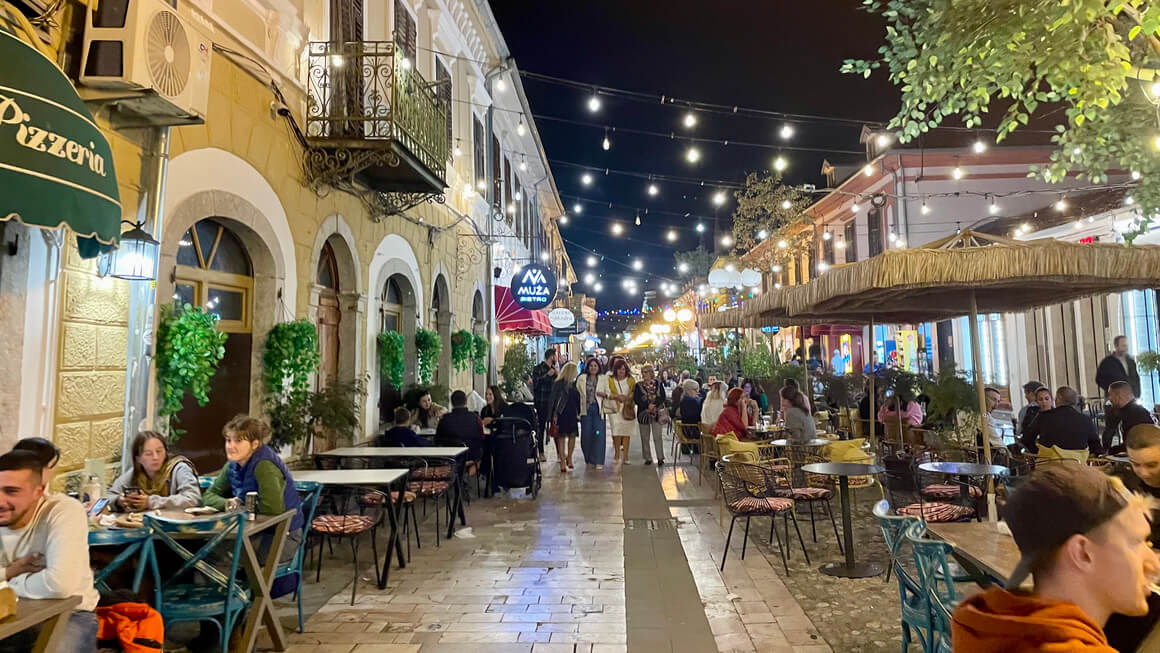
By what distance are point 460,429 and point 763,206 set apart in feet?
43.1

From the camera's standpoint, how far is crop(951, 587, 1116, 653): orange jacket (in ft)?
4.42

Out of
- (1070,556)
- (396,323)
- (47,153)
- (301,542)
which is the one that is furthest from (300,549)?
(396,323)

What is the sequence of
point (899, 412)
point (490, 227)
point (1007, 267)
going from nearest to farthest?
point (1007, 267) < point (899, 412) < point (490, 227)

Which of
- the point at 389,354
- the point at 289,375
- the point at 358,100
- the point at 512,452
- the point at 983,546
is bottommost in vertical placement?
the point at 512,452

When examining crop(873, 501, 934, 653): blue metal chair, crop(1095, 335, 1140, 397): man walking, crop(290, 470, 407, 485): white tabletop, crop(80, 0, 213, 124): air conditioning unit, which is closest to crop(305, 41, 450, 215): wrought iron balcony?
crop(80, 0, 213, 124): air conditioning unit

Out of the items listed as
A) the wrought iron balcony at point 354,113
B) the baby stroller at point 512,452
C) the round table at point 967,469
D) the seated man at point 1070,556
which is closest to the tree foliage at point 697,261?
the baby stroller at point 512,452

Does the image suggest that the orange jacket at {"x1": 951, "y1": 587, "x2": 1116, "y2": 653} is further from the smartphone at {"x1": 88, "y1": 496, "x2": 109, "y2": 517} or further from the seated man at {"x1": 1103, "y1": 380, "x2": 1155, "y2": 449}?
the seated man at {"x1": 1103, "y1": 380, "x2": 1155, "y2": 449}

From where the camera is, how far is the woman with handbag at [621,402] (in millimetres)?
10984

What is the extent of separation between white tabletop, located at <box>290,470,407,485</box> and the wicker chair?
9.60 ft

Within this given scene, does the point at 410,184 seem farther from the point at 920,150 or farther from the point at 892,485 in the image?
the point at 920,150

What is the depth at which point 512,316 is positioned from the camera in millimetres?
16062

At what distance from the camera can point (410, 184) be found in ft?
28.6

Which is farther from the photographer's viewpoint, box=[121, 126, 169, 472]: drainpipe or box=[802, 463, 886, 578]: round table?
box=[802, 463, 886, 578]: round table

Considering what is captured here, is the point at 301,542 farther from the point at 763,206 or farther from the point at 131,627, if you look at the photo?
the point at 763,206
